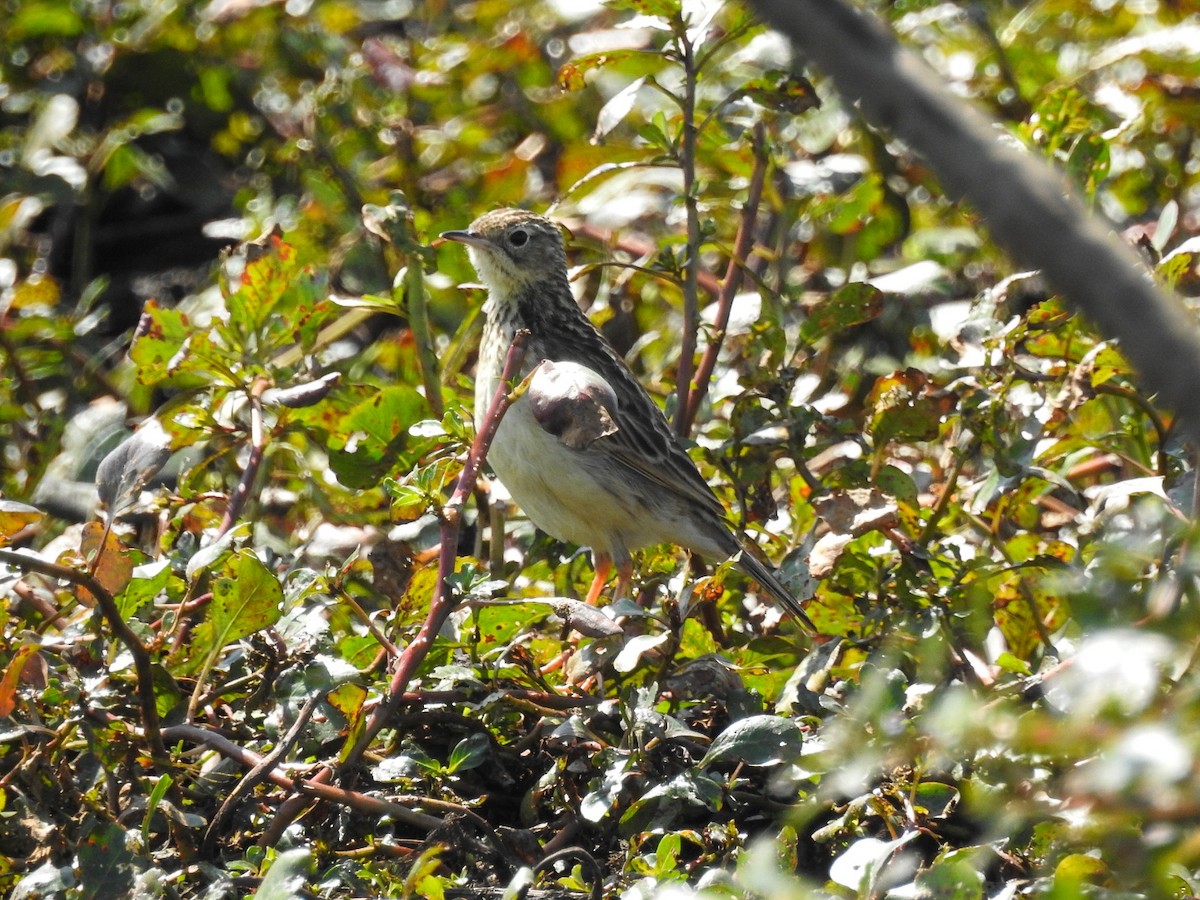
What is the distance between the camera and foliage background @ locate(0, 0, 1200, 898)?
2846 mm

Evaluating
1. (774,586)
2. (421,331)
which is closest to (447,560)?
(774,586)

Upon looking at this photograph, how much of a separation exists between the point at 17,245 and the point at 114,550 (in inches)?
178

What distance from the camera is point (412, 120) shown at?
7.26 metres

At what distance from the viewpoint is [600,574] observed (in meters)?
4.76

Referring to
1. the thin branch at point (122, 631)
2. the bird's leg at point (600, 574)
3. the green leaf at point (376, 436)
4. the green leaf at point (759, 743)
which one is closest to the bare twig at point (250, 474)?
the green leaf at point (376, 436)

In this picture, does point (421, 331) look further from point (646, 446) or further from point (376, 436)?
point (646, 446)

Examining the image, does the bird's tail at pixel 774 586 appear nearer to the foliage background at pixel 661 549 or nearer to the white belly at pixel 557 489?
the foliage background at pixel 661 549

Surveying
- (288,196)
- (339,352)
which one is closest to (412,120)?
(288,196)

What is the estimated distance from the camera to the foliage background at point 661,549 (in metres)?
2.85

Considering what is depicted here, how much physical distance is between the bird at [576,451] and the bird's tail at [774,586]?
2 cm

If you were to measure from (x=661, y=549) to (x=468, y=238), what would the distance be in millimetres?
1351

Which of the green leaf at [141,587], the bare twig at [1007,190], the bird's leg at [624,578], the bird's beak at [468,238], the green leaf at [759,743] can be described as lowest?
the bare twig at [1007,190]

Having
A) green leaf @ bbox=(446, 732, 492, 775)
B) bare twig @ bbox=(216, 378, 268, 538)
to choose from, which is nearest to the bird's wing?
bare twig @ bbox=(216, 378, 268, 538)

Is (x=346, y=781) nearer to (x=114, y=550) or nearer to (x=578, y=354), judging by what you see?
(x=114, y=550)
